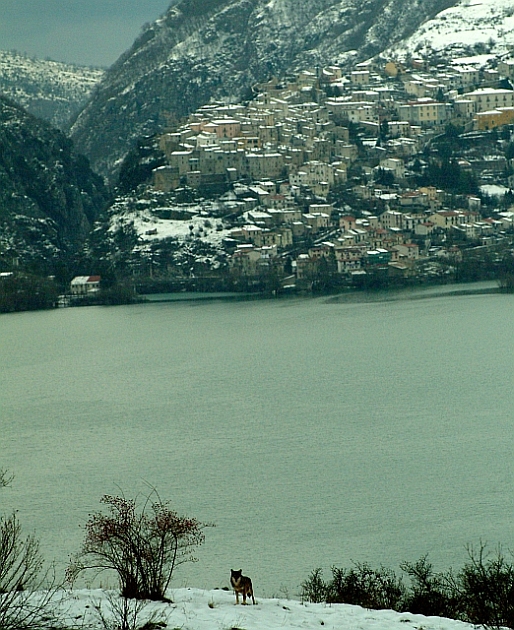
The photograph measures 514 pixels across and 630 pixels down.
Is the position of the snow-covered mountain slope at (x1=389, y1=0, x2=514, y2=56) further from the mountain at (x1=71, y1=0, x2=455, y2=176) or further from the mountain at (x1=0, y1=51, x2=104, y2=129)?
the mountain at (x1=0, y1=51, x2=104, y2=129)

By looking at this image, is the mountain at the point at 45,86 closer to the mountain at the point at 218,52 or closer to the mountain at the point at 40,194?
the mountain at the point at 218,52

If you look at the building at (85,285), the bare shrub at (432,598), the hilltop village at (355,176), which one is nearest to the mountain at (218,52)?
the hilltop village at (355,176)

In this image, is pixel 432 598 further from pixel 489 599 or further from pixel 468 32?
pixel 468 32

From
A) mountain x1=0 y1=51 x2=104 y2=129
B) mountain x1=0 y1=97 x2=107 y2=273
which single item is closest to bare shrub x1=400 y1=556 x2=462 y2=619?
mountain x1=0 y1=97 x2=107 y2=273

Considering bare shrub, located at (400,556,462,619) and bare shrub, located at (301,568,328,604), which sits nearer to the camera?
bare shrub, located at (400,556,462,619)

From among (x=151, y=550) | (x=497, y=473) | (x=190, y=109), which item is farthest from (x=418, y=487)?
(x=190, y=109)

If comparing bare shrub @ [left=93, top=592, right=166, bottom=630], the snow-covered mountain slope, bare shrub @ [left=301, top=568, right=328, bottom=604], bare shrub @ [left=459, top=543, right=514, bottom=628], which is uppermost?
the snow-covered mountain slope
